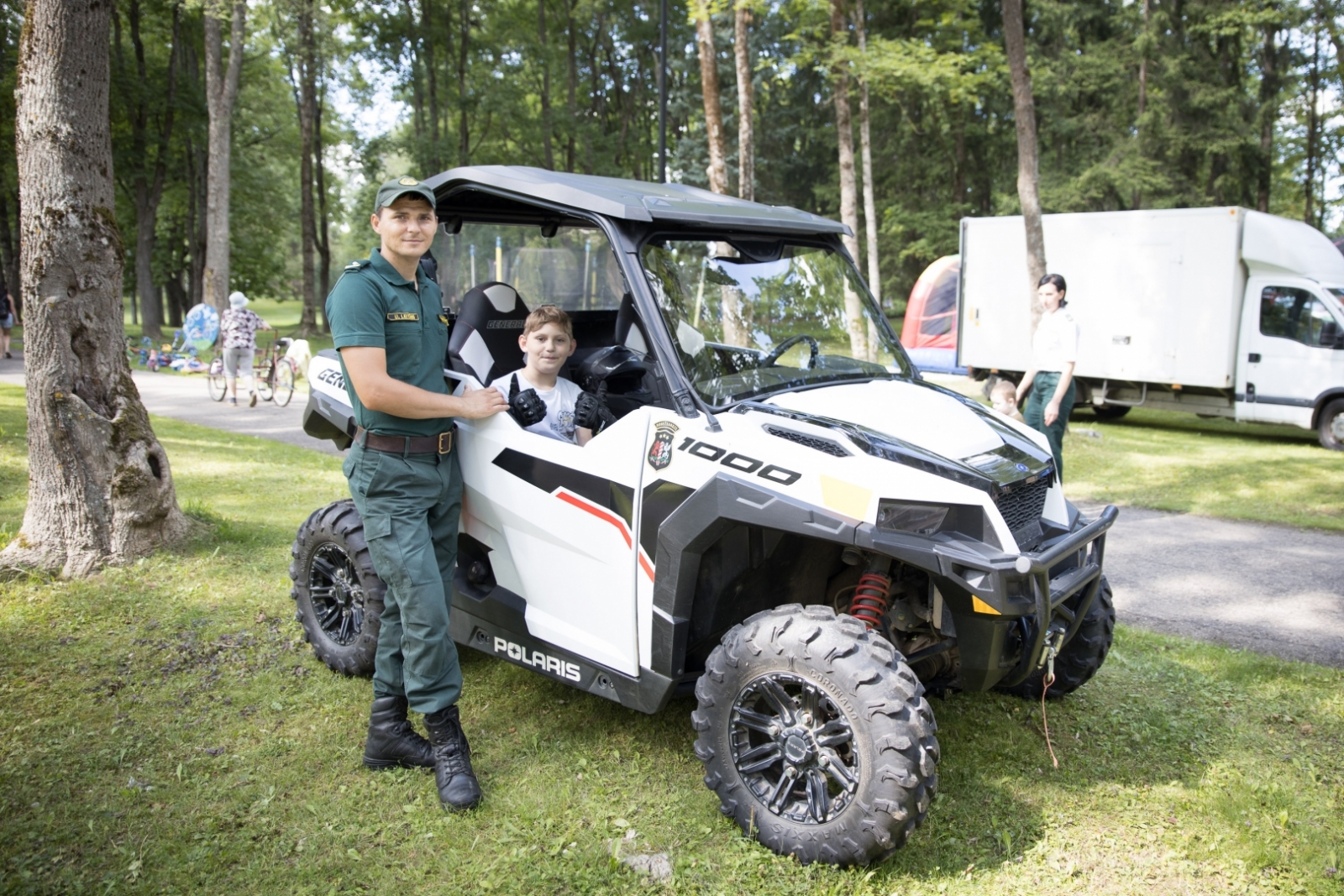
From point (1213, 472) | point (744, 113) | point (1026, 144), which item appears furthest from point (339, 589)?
point (1026, 144)

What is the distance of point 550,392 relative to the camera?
13.4 ft

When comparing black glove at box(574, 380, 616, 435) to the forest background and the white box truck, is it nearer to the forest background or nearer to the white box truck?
the white box truck

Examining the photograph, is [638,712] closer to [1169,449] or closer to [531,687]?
[531,687]

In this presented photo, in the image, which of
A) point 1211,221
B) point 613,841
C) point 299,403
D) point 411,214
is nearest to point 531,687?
point 613,841

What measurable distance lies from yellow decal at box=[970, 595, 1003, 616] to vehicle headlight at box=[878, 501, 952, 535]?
9.7 inches

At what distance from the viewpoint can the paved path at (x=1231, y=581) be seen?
18.8 feet

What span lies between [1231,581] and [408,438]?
5865 mm

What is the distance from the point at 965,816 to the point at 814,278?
7.37ft

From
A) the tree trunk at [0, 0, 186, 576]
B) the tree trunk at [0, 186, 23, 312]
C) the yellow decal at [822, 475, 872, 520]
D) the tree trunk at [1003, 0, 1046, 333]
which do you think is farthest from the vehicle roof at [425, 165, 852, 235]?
the tree trunk at [0, 186, 23, 312]

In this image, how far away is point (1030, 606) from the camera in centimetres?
309

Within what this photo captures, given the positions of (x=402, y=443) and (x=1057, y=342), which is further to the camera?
(x=1057, y=342)

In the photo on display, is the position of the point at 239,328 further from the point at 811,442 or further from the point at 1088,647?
the point at 1088,647

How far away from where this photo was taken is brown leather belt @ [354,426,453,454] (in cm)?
355

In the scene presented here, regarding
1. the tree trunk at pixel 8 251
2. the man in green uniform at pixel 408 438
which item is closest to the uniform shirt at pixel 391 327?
the man in green uniform at pixel 408 438
